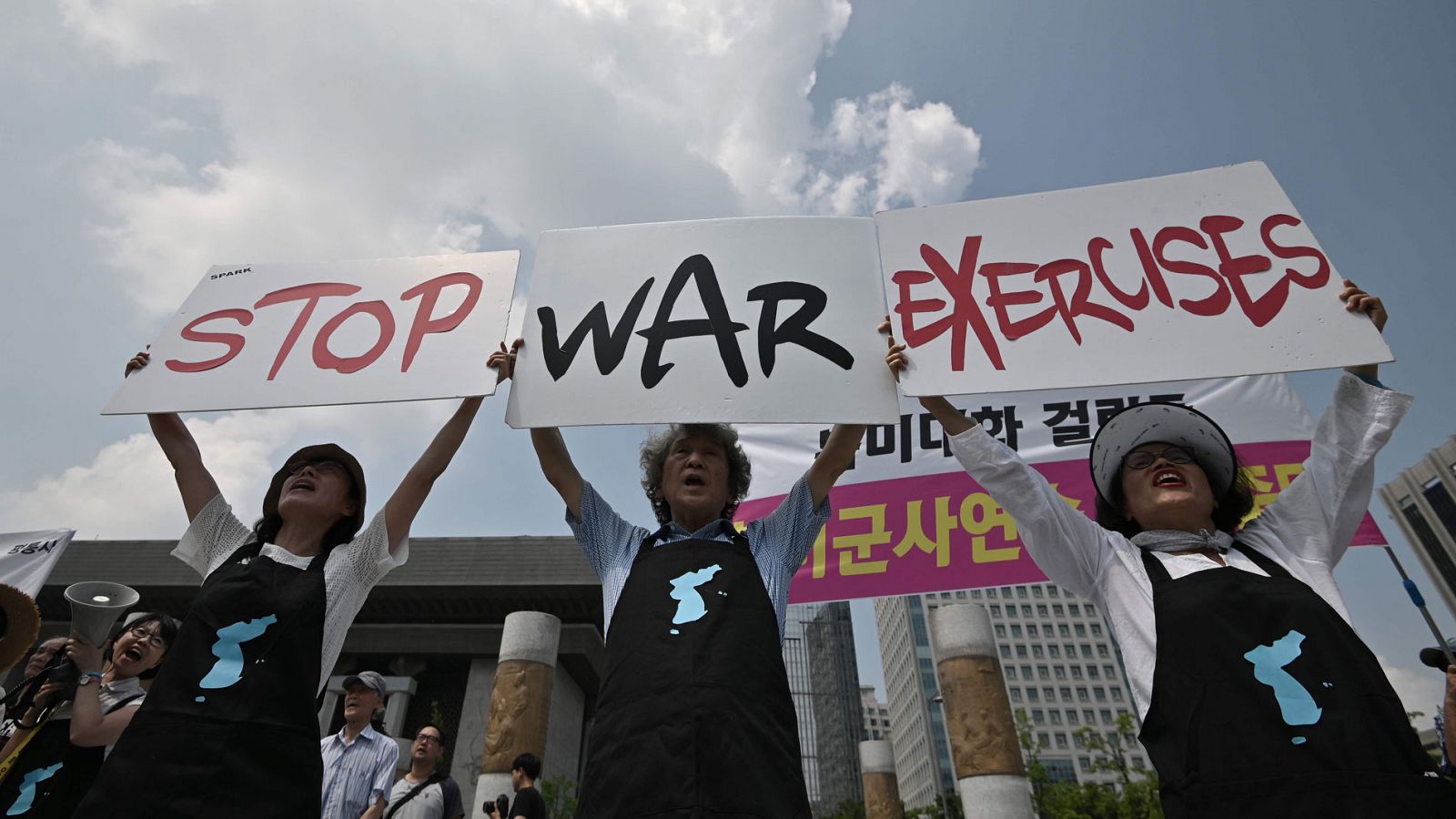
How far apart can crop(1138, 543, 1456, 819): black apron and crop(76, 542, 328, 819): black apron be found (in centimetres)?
176

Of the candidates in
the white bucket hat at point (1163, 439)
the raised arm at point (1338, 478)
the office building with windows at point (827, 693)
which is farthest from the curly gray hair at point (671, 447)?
the office building with windows at point (827, 693)

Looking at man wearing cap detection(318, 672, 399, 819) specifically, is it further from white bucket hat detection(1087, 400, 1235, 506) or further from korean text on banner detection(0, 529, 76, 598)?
white bucket hat detection(1087, 400, 1235, 506)

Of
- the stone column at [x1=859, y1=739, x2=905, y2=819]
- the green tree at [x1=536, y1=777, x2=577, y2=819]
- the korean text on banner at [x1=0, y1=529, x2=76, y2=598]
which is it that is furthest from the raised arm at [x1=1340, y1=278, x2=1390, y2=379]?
the stone column at [x1=859, y1=739, x2=905, y2=819]

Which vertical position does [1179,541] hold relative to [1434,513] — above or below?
below

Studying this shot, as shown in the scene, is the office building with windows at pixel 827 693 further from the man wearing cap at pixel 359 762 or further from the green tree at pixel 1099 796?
the man wearing cap at pixel 359 762

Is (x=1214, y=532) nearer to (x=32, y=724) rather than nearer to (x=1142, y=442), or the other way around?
(x=1142, y=442)

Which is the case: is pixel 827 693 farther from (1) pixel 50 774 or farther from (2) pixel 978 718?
(1) pixel 50 774

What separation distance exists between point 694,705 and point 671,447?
0.91 m

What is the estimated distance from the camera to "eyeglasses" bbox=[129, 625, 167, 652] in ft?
8.30

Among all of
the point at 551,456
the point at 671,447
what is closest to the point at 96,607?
the point at 551,456

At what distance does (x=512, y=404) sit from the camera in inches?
86.0

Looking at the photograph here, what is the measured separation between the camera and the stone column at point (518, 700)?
9.31 m

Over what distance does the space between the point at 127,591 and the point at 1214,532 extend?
311 cm

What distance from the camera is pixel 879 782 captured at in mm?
22703
